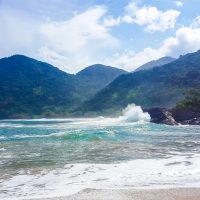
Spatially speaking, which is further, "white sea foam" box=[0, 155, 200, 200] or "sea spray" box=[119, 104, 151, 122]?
"sea spray" box=[119, 104, 151, 122]

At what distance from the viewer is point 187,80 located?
172125 mm

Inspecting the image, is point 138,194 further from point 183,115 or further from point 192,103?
point 192,103

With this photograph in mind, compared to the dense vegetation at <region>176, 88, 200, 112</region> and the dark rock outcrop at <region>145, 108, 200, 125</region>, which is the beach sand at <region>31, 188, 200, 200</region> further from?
the dense vegetation at <region>176, 88, 200, 112</region>

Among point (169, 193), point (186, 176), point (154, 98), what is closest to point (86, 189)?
point (169, 193)

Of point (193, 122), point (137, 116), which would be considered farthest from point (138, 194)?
point (137, 116)

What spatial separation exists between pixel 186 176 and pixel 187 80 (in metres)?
161

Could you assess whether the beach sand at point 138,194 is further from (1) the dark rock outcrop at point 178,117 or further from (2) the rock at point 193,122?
(2) the rock at point 193,122

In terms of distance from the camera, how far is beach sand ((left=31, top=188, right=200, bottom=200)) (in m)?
11.8

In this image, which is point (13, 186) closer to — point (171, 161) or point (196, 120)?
point (171, 161)

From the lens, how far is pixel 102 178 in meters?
15.6

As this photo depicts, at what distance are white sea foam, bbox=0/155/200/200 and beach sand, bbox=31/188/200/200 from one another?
0.68m

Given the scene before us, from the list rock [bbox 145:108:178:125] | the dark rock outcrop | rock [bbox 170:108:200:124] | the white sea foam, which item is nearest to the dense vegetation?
rock [bbox 170:108:200:124]

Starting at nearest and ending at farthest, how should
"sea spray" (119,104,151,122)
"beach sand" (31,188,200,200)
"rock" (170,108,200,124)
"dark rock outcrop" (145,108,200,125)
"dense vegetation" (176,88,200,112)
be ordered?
"beach sand" (31,188,200,200) < "dark rock outcrop" (145,108,200,125) < "rock" (170,108,200,124) < "dense vegetation" (176,88,200,112) < "sea spray" (119,104,151,122)

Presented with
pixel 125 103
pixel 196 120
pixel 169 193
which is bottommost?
pixel 169 193
